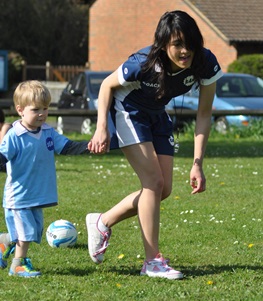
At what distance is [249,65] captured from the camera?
3444 cm

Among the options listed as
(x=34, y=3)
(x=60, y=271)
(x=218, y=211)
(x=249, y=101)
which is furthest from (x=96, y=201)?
(x=34, y=3)

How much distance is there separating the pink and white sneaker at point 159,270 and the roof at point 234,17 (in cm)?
3110

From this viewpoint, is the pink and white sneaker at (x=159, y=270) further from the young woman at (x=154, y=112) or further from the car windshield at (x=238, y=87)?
the car windshield at (x=238, y=87)

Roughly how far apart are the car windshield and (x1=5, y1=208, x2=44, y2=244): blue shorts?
49.5 feet

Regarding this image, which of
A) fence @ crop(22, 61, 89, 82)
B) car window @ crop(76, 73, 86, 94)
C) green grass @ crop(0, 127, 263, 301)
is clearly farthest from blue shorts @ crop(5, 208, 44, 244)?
fence @ crop(22, 61, 89, 82)

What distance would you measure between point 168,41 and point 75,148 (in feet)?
3.23

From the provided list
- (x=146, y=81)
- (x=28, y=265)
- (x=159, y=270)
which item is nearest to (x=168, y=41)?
(x=146, y=81)

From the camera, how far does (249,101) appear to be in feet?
67.6

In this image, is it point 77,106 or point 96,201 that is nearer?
point 96,201

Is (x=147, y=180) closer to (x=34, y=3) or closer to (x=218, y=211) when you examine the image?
(x=218, y=211)

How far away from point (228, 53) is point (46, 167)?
3151 cm

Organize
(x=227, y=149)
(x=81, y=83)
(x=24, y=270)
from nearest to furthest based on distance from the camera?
1. (x=24, y=270)
2. (x=227, y=149)
3. (x=81, y=83)

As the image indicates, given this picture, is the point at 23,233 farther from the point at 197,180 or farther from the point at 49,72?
the point at 49,72

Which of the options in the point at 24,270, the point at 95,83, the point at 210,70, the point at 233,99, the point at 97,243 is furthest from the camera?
the point at 95,83
